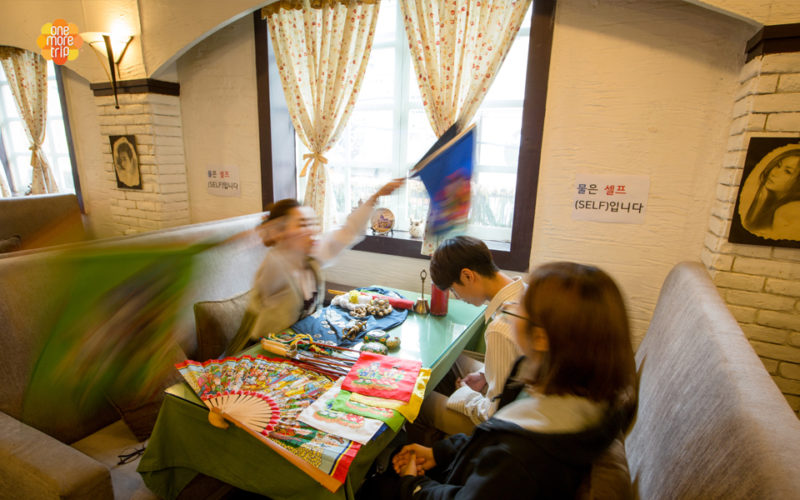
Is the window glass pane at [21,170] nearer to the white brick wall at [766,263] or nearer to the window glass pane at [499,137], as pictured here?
the window glass pane at [499,137]

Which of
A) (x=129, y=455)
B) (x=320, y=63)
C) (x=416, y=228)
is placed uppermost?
(x=320, y=63)

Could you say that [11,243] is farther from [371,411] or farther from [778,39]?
[778,39]

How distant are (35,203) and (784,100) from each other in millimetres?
5236

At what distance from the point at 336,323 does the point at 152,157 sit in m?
2.76

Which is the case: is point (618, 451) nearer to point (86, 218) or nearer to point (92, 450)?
point (92, 450)

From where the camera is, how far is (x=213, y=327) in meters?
1.87

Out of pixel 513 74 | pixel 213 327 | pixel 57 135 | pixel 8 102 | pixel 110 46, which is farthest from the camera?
pixel 8 102

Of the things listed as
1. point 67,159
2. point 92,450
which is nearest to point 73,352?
point 92,450

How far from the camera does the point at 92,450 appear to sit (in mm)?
1574

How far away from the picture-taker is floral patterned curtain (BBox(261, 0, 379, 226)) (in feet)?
A: 9.13

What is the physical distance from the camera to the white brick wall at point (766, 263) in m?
1.62

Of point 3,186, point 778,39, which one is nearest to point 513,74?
point 778,39

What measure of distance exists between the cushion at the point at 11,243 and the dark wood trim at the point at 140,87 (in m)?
1.45

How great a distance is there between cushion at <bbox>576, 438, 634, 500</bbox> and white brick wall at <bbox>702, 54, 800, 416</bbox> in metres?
1.35
